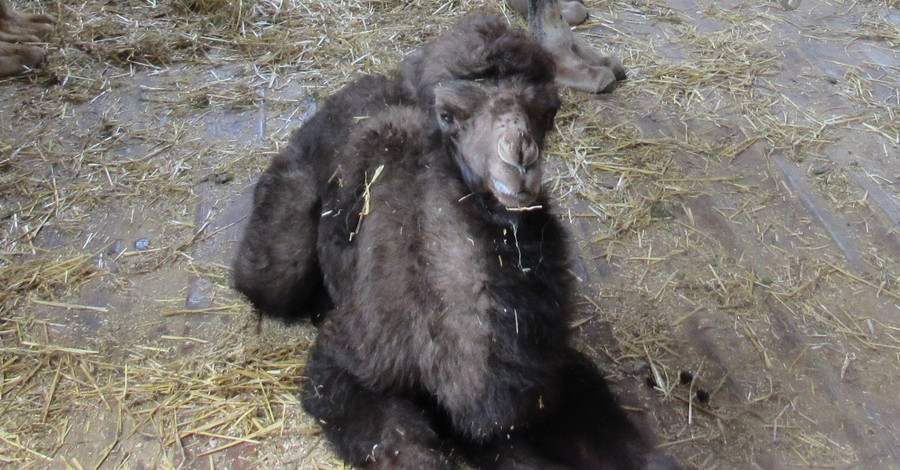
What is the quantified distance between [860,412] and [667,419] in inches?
34.5

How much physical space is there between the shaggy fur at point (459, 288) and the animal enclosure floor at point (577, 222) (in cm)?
41

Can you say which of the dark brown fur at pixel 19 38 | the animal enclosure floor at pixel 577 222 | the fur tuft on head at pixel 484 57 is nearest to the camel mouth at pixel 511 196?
the fur tuft on head at pixel 484 57

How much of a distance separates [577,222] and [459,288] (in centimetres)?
190

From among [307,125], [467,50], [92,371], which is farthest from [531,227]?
[92,371]

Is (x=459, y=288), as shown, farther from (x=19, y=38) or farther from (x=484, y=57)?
(x=19, y=38)

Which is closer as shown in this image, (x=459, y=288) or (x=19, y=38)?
(x=459, y=288)

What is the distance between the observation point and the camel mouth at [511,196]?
2.41m

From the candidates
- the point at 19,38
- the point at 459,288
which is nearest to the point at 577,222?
the point at 459,288

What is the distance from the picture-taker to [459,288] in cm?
265

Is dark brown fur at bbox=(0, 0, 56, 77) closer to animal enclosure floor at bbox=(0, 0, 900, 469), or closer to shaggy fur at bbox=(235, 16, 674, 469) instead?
animal enclosure floor at bbox=(0, 0, 900, 469)

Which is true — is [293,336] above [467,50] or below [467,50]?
below

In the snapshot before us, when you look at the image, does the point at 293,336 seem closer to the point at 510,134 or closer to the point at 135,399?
the point at 135,399

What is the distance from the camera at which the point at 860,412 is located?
325 cm

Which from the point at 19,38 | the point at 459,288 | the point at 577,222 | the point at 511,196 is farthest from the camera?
the point at 19,38
